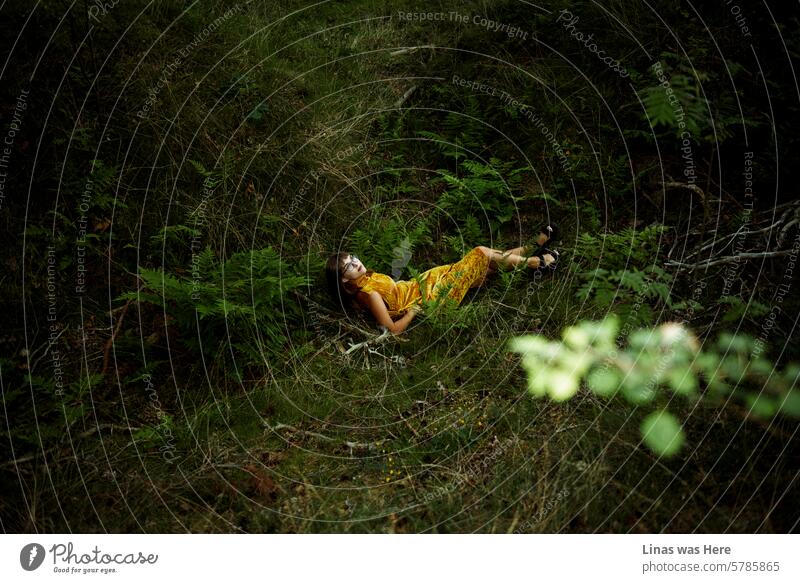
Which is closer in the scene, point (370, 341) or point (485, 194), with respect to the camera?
point (370, 341)

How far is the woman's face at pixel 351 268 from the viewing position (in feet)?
16.2

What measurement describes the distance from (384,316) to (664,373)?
2.44 m

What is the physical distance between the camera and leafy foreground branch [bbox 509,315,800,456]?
3203 millimetres

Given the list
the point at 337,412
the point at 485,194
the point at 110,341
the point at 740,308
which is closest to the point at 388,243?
the point at 485,194

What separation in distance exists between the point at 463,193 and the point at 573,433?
298 cm

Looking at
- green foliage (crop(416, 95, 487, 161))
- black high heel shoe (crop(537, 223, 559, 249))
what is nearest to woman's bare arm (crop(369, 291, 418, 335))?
black high heel shoe (crop(537, 223, 559, 249))

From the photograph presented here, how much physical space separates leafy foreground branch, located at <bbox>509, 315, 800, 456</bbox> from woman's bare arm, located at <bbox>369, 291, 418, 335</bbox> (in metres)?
1.25

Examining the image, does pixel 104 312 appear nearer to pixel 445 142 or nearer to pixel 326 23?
pixel 445 142

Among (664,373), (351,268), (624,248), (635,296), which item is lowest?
(351,268)

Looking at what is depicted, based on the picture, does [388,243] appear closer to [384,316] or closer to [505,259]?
[384,316]
